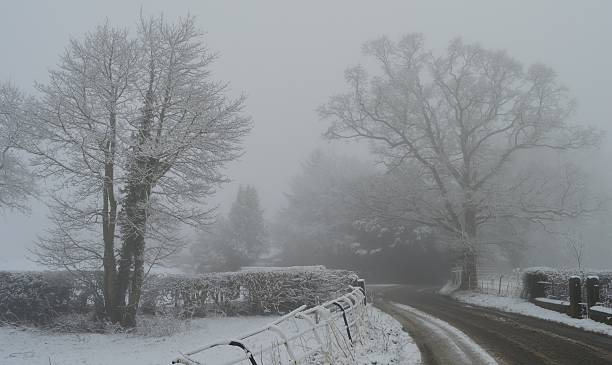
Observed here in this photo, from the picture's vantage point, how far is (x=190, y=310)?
55.9ft

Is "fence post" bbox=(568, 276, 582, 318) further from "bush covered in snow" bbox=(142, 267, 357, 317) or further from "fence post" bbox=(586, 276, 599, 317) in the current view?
"bush covered in snow" bbox=(142, 267, 357, 317)

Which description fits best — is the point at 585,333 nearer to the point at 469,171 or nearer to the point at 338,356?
the point at 338,356

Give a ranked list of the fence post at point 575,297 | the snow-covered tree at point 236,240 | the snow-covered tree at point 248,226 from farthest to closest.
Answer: the snow-covered tree at point 248,226, the snow-covered tree at point 236,240, the fence post at point 575,297

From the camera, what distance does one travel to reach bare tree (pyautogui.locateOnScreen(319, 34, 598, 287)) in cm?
2669

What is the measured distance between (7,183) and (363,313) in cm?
2195

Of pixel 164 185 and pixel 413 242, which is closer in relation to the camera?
pixel 164 185

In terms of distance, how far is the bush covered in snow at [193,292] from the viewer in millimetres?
16227

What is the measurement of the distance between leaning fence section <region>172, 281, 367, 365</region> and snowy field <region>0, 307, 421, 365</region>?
0.22 m

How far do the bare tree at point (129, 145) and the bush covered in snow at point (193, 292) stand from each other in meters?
0.88

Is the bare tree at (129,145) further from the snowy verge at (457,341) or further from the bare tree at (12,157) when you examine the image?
the snowy verge at (457,341)

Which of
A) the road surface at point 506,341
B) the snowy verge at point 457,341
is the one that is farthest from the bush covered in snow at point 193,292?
the road surface at point 506,341

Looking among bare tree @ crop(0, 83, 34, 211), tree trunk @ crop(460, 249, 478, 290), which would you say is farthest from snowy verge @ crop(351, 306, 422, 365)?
bare tree @ crop(0, 83, 34, 211)

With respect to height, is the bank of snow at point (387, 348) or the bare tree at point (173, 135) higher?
the bare tree at point (173, 135)

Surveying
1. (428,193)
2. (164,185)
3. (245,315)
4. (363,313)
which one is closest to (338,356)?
(363,313)
